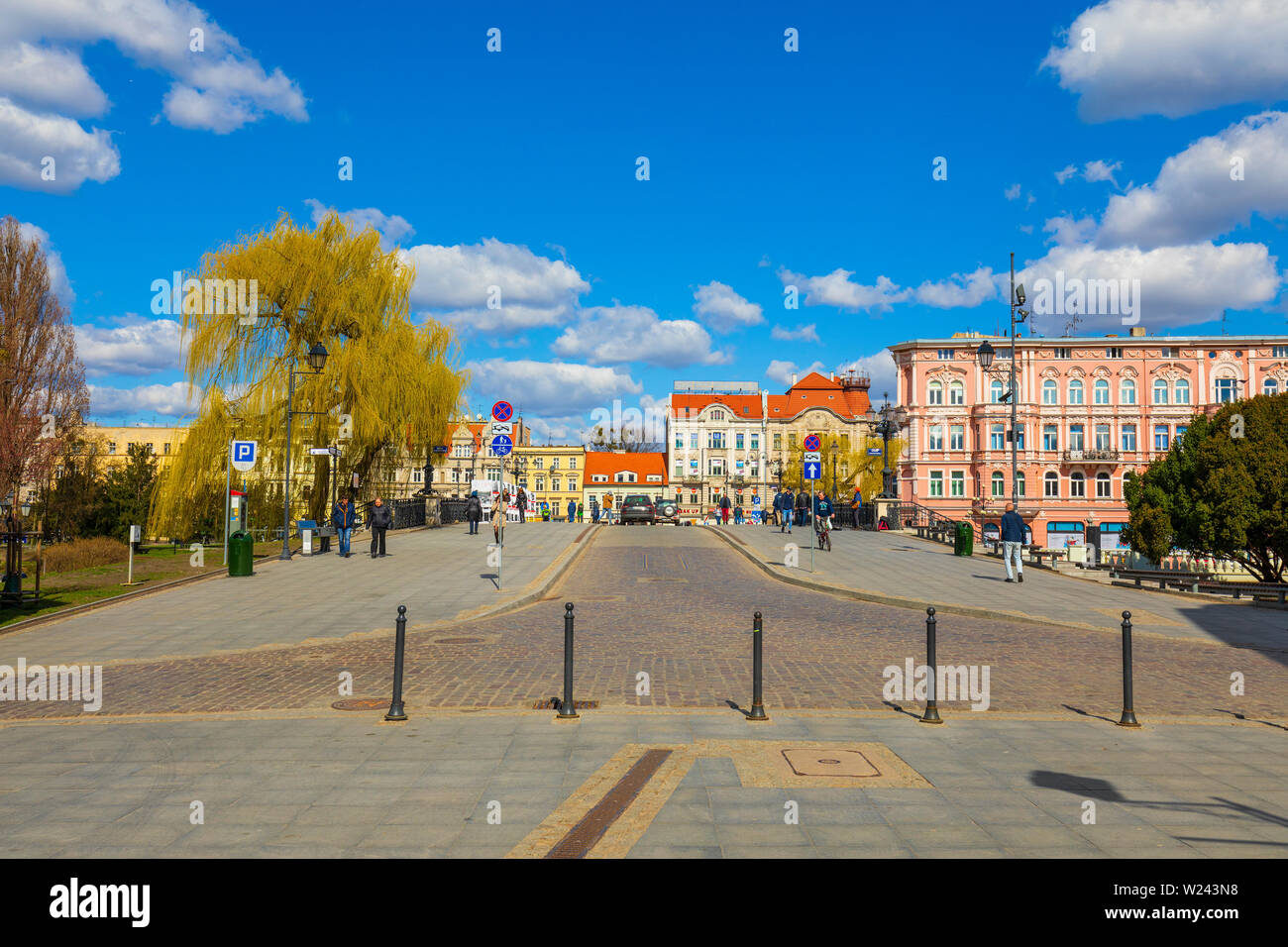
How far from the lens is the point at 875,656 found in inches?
469

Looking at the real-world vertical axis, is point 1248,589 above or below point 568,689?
below

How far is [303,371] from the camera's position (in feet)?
96.6

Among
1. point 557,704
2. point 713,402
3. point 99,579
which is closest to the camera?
point 557,704

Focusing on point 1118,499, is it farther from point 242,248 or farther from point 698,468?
point 242,248

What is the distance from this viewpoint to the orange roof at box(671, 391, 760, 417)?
10794 centimetres

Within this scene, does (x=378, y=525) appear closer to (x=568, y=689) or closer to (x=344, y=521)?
(x=344, y=521)

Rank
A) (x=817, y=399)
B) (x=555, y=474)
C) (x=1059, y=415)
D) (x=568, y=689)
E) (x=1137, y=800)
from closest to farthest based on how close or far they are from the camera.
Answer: (x=1137, y=800), (x=568, y=689), (x=1059, y=415), (x=817, y=399), (x=555, y=474)

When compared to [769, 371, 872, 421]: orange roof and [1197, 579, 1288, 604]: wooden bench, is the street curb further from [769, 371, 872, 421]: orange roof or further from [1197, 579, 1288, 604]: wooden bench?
[769, 371, 872, 421]: orange roof

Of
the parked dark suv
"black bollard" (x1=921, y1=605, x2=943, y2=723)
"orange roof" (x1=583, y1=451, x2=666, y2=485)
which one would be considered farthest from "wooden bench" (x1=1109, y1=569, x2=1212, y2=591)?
"orange roof" (x1=583, y1=451, x2=666, y2=485)

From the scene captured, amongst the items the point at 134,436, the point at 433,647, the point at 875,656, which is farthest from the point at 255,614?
the point at 134,436

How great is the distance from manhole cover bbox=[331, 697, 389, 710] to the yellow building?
349 ft

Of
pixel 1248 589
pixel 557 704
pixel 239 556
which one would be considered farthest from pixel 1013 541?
pixel 239 556

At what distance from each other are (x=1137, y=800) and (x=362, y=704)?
22.6 ft

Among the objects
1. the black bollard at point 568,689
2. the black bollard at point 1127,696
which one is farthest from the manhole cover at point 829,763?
the black bollard at point 1127,696
